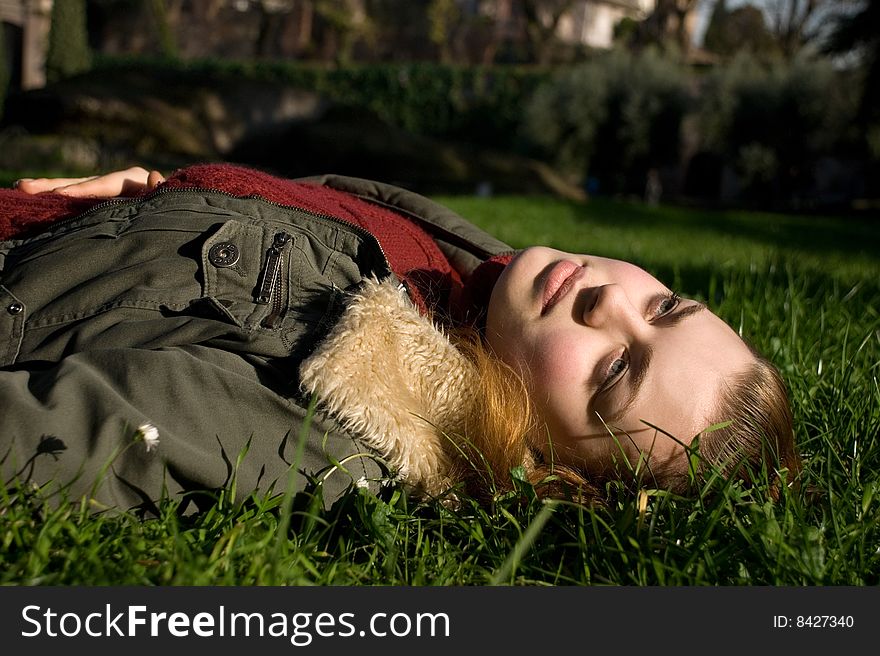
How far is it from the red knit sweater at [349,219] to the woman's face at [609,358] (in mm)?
357

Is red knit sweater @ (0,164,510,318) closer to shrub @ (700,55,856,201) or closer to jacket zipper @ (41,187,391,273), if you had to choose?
Answer: jacket zipper @ (41,187,391,273)

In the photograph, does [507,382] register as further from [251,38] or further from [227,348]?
[251,38]

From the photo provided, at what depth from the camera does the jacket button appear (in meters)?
2.01

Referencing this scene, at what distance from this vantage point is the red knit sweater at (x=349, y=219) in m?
2.29

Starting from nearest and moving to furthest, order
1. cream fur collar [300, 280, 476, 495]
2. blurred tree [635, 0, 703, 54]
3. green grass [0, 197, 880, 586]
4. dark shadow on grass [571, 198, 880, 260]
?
1. green grass [0, 197, 880, 586]
2. cream fur collar [300, 280, 476, 495]
3. dark shadow on grass [571, 198, 880, 260]
4. blurred tree [635, 0, 703, 54]

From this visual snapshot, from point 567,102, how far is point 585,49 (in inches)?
410

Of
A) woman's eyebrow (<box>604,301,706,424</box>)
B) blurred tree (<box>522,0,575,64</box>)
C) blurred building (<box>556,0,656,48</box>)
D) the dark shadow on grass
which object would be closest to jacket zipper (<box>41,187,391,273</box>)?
woman's eyebrow (<box>604,301,706,424</box>)

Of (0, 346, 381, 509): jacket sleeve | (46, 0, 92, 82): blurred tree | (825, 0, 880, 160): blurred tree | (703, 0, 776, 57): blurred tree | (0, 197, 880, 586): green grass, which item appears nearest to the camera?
(0, 197, 880, 586): green grass

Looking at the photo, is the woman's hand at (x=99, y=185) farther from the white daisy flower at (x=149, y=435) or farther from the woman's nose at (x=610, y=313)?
the woman's nose at (x=610, y=313)

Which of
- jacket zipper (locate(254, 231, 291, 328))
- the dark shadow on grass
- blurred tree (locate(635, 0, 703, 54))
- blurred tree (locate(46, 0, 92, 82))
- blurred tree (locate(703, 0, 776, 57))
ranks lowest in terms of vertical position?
the dark shadow on grass

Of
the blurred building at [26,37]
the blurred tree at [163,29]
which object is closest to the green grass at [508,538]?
the blurred building at [26,37]

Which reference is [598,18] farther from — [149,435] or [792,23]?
[149,435]

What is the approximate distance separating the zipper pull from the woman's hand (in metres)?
0.66

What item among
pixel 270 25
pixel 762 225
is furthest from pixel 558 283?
pixel 270 25
